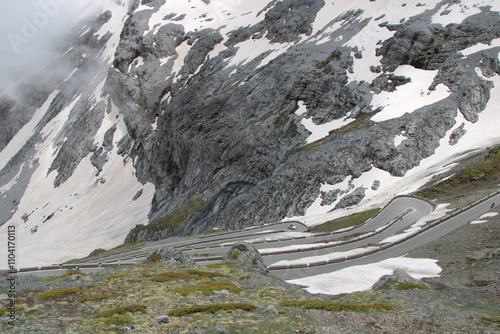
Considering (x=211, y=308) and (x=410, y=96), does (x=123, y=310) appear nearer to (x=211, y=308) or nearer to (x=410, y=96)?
(x=211, y=308)

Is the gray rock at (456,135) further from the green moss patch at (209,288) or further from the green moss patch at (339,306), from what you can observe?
the green moss patch at (209,288)

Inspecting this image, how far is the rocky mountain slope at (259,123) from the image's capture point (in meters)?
80.3

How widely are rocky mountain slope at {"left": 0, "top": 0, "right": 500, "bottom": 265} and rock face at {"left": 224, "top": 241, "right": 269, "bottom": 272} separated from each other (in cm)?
4447

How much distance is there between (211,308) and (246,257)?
37.9 feet

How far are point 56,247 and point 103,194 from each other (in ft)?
80.0

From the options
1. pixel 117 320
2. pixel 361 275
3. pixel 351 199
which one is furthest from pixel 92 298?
pixel 351 199

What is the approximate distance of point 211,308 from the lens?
14.1 m

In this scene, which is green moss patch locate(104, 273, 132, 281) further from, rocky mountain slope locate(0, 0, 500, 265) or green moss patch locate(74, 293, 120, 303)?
rocky mountain slope locate(0, 0, 500, 265)

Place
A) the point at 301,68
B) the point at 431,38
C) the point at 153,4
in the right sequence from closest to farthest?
the point at 431,38, the point at 301,68, the point at 153,4

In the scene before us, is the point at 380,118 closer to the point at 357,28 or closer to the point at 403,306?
the point at 357,28

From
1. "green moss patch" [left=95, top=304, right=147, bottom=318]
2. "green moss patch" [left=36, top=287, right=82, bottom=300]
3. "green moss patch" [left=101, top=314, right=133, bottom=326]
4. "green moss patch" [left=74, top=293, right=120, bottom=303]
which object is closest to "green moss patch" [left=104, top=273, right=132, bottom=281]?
"green moss patch" [left=36, top=287, right=82, bottom=300]

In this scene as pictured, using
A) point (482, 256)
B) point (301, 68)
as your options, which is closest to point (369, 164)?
point (301, 68)

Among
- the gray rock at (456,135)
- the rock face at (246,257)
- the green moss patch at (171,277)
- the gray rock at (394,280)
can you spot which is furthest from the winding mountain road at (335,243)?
the gray rock at (456,135)

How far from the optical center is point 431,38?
10350 centimetres
